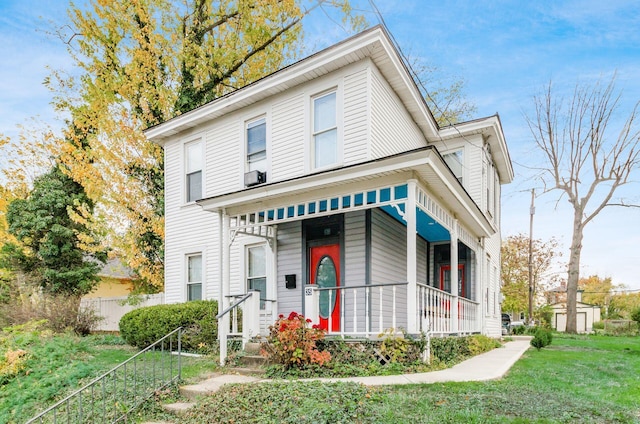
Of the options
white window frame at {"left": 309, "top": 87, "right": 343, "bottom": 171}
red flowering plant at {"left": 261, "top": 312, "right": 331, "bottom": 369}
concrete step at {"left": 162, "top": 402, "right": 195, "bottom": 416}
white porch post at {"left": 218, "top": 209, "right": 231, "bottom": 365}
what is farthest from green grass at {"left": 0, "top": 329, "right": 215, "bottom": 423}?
white window frame at {"left": 309, "top": 87, "right": 343, "bottom": 171}

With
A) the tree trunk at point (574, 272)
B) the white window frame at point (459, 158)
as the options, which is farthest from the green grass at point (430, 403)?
the tree trunk at point (574, 272)

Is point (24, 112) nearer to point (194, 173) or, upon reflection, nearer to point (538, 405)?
point (194, 173)

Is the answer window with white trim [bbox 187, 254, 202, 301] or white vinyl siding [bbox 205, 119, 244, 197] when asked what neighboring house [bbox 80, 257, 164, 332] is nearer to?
window with white trim [bbox 187, 254, 202, 301]

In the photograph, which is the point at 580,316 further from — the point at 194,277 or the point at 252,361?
the point at 252,361

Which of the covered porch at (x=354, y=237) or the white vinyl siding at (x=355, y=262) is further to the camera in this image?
the white vinyl siding at (x=355, y=262)

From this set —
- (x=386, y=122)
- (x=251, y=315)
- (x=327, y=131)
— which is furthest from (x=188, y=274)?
(x=386, y=122)

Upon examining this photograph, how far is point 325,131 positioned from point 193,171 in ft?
14.8

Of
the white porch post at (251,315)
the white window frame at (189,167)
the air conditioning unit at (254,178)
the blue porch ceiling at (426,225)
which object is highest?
the white window frame at (189,167)

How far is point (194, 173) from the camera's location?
1254 centimetres

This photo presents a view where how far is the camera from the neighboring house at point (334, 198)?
7828mm

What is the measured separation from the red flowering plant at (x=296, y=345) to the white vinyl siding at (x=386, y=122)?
3.71 metres

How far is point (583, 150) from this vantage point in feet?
80.9

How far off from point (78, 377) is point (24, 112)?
15802 mm

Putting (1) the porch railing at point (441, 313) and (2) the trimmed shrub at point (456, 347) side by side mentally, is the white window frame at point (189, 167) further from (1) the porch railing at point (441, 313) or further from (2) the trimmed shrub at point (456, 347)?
(2) the trimmed shrub at point (456, 347)
